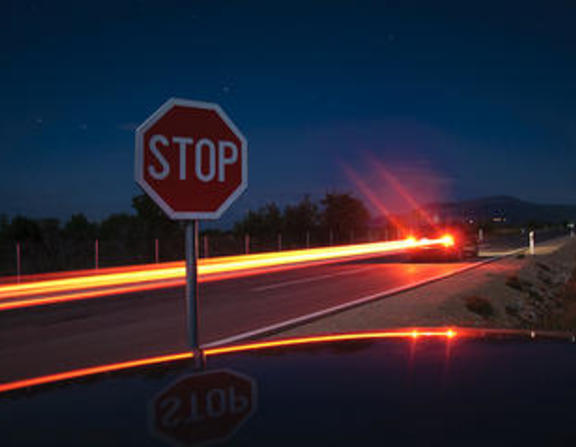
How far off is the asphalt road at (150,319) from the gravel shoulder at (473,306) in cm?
88

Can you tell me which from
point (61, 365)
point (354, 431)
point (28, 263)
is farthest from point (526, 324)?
point (28, 263)

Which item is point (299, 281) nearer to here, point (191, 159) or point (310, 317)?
point (310, 317)

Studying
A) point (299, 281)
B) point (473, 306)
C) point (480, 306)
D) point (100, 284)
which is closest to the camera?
point (473, 306)

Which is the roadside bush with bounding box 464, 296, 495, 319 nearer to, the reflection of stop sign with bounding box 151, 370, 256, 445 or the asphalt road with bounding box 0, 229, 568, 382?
the asphalt road with bounding box 0, 229, 568, 382

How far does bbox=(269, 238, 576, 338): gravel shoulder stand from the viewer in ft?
30.8

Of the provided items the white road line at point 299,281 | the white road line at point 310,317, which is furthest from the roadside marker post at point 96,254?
the white road line at point 310,317

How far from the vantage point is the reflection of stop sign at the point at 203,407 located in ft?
4.60

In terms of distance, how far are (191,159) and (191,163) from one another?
2cm

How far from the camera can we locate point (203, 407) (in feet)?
5.25

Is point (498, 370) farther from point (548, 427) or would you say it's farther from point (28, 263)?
point (28, 263)

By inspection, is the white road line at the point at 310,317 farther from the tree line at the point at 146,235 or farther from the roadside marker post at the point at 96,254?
the roadside marker post at the point at 96,254

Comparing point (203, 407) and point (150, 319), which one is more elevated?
point (203, 407)

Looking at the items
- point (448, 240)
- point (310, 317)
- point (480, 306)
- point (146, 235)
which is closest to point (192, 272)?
point (310, 317)

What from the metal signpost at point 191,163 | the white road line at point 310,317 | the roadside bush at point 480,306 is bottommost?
the roadside bush at point 480,306
